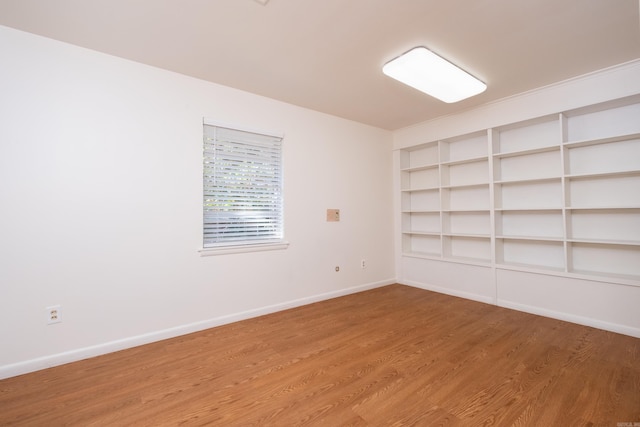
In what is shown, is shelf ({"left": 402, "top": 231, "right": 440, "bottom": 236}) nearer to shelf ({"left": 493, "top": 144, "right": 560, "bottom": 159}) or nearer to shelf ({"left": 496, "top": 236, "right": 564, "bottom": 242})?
shelf ({"left": 496, "top": 236, "right": 564, "bottom": 242})

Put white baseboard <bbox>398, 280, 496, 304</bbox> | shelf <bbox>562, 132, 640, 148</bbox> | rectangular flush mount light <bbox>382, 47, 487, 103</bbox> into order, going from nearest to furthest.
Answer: rectangular flush mount light <bbox>382, 47, 487, 103</bbox> < shelf <bbox>562, 132, 640, 148</bbox> < white baseboard <bbox>398, 280, 496, 304</bbox>

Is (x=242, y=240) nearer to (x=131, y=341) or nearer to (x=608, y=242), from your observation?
(x=131, y=341)

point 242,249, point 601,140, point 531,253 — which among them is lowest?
point 531,253

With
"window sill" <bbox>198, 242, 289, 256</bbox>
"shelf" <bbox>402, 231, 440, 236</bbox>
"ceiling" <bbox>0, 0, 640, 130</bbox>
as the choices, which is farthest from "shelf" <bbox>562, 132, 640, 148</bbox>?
"window sill" <bbox>198, 242, 289, 256</bbox>

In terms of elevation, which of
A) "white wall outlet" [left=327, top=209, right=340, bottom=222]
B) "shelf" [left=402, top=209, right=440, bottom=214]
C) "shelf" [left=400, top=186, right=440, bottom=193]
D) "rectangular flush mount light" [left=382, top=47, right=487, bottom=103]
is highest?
"rectangular flush mount light" [left=382, top=47, right=487, bottom=103]

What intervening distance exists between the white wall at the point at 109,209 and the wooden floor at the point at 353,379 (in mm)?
297

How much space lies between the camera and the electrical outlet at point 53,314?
6.78ft

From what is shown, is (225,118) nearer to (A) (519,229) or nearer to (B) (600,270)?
(A) (519,229)

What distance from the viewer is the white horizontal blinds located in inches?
112

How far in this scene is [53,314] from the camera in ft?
6.82

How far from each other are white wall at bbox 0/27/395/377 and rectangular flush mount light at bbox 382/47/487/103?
1.47m

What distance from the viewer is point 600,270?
286 cm

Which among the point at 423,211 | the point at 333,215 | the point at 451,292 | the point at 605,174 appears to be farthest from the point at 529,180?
the point at 333,215

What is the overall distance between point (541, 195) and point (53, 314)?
505cm
